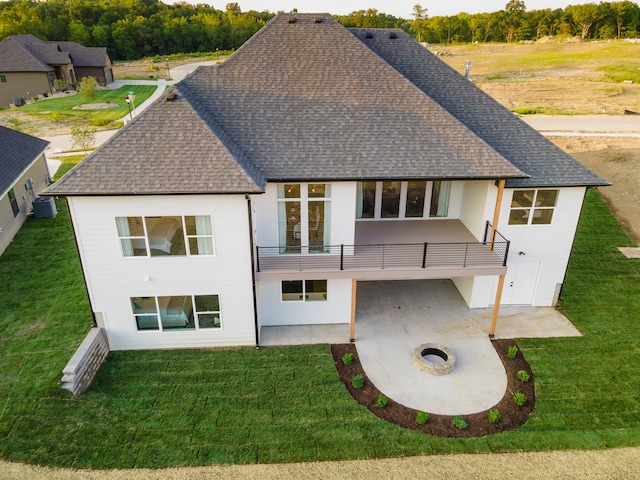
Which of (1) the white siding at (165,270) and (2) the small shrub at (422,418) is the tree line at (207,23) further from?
(2) the small shrub at (422,418)

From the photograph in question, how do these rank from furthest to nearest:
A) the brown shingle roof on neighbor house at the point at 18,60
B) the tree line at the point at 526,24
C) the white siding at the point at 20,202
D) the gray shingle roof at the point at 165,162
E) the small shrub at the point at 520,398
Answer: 1. the tree line at the point at 526,24
2. the brown shingle roof on neighbor house at the point at 18,60
3. the white siding at the point at 20,202
4. the small shrub at the point at 520,398
5. the gray shingle roof at the point at 165,162

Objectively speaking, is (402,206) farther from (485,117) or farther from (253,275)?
(253,275)

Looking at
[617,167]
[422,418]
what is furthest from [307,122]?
[617,167]

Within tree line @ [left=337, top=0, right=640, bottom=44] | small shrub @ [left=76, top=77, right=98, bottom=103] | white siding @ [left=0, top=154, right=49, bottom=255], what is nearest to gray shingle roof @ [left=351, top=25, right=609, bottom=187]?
white siding @ [left=0, top=154, right=49, bottom=255]

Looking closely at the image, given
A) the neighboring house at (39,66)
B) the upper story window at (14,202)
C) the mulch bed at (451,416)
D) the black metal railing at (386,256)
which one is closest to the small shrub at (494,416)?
the mulch bed at (451,416)

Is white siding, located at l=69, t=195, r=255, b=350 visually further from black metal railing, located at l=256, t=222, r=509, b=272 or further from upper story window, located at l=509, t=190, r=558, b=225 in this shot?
upper story window, located at l=509, t=190, r=558, b=225

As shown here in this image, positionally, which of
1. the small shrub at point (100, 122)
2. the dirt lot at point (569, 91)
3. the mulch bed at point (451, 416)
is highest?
the dirt lot at point (569, 91)

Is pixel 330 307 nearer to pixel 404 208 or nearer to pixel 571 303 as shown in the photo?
pixel 404 208
